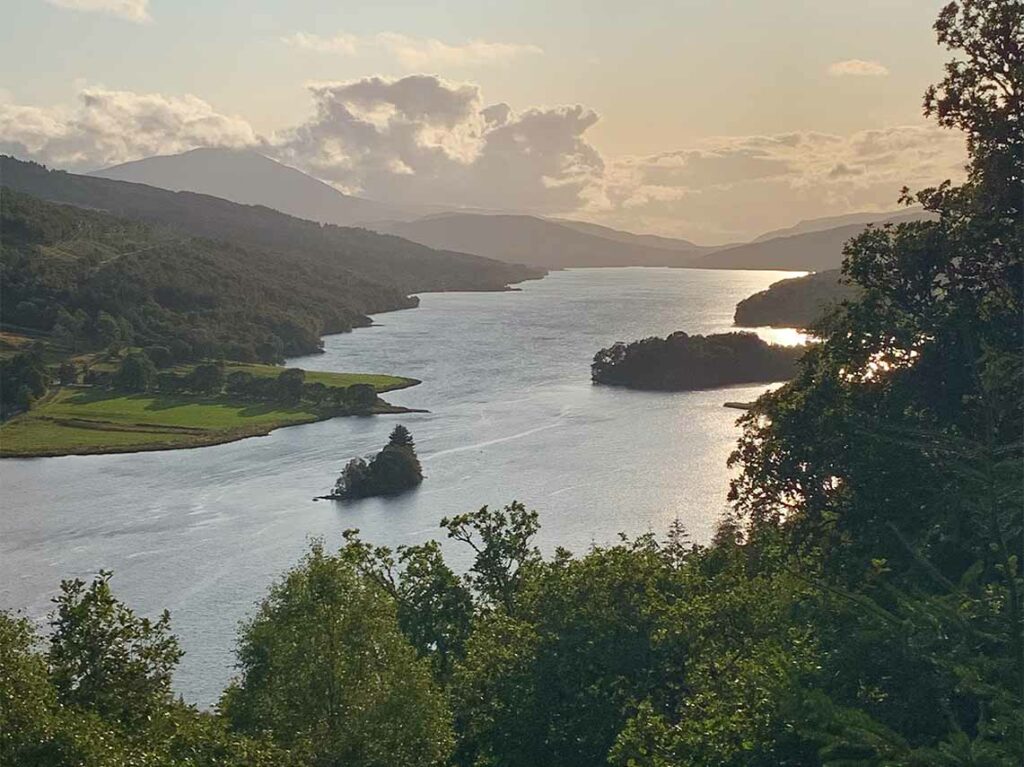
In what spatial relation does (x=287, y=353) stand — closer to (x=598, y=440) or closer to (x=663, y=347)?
(x=663, y=347)

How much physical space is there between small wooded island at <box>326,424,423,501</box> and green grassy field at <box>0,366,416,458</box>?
28.8 m

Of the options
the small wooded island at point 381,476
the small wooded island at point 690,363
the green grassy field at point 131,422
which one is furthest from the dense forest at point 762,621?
the small wooded island at point 690,363

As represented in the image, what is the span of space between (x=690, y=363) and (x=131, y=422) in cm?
7759

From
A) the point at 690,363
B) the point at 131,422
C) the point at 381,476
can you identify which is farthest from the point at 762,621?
the point at 690,363

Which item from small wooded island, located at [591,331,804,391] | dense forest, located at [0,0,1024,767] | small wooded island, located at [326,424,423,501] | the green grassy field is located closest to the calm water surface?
small wooded island, located at [326,424,423,501]

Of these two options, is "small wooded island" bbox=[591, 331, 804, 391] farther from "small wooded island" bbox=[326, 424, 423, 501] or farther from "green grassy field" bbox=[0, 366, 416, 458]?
"small wooded island" bbox=[326, 424, 423, 501]

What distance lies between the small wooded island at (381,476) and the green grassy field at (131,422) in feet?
94.4

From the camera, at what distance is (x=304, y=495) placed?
285 ft

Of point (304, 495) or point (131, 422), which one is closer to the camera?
point (304, 495)

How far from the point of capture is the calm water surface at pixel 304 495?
211 feet

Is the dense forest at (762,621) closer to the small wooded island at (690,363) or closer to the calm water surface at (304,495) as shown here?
the calm water surface at (304,495)

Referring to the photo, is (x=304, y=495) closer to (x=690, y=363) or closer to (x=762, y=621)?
(x=762, y=621)

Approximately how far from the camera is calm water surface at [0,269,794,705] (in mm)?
64312

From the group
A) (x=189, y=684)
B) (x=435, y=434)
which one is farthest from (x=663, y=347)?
(x=189, y=684)
